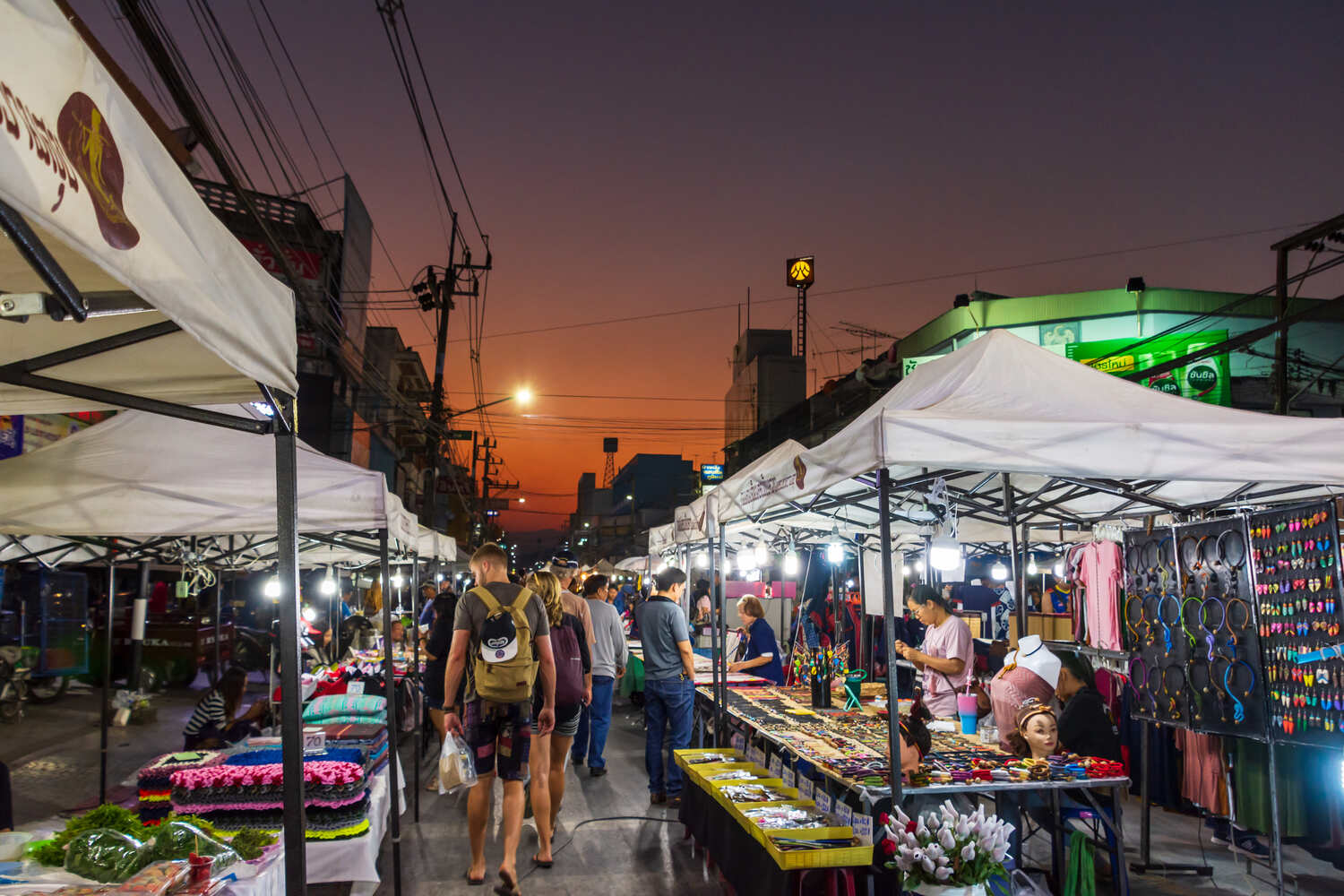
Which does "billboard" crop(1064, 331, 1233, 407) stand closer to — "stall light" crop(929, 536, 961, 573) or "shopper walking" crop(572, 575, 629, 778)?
"stall light" crop(929, 536, 961, 573)

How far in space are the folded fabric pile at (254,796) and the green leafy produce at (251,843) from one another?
127cm

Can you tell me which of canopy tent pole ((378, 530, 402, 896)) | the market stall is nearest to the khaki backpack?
canopy tent pole ((378, 530, 402, 896))

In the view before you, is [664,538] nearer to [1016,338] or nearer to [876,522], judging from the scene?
[876,522]

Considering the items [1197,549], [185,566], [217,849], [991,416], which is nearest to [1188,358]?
[1197,549]

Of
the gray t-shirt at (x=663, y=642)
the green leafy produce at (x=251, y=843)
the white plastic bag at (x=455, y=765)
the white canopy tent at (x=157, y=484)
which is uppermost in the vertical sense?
the white canopy tent at (x=157, y=484)

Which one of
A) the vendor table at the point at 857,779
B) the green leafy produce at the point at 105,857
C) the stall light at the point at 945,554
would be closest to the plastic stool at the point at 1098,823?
Answer: the vendor table at the point at 857,779

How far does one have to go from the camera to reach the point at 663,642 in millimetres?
8344

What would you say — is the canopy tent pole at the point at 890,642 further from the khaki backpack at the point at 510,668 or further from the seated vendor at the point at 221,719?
the seated vendor at the point at 221,719

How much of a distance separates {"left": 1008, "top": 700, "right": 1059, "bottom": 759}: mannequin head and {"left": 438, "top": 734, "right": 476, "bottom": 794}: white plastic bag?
3.74 metres

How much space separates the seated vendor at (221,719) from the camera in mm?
8148

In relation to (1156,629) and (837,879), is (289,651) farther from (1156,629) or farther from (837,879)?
(1156,629)

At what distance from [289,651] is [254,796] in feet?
9.75

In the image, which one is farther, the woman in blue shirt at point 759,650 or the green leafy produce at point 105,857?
the woman in blue shirt at point 759,650

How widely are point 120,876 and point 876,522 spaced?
7.84m
